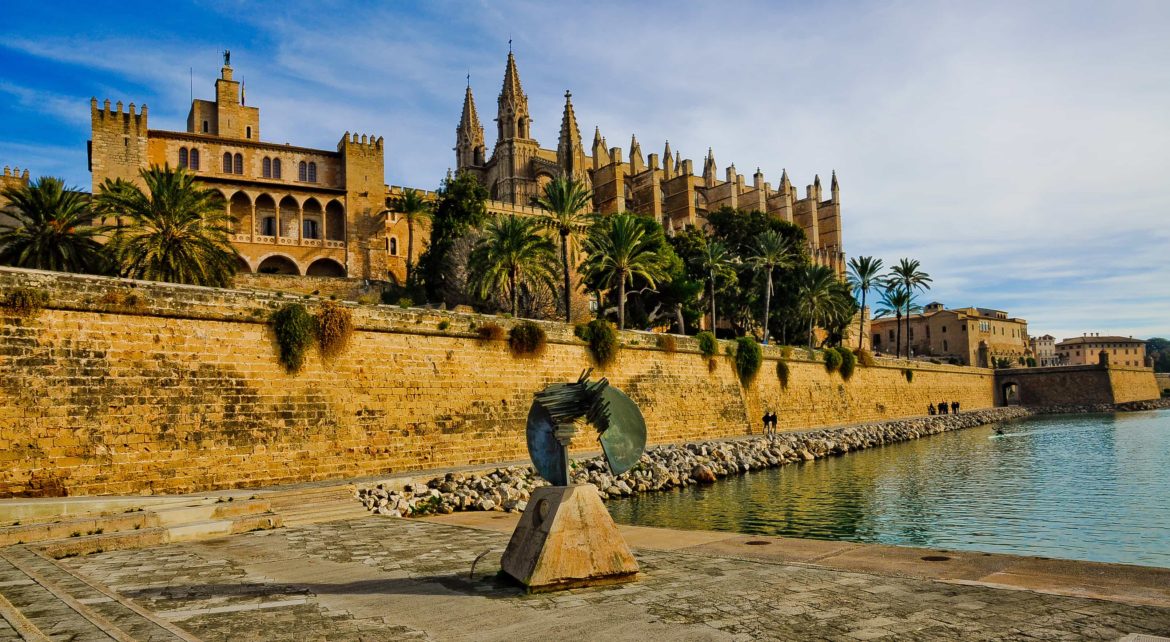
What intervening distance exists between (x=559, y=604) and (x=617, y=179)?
6990cm

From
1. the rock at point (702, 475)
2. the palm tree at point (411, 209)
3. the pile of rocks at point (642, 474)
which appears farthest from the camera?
the palm tree at point (411, 209)

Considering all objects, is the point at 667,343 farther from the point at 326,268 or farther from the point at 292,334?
the point at 326,268

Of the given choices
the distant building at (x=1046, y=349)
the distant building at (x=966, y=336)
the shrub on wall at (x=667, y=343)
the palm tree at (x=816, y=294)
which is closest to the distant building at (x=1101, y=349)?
the distant building at (x=1046, y=349)

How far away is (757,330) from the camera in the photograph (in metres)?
61.0

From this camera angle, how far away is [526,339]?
74.2 feet

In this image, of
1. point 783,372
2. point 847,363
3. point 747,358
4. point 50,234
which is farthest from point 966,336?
point 50,234

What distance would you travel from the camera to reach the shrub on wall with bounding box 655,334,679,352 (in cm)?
2823

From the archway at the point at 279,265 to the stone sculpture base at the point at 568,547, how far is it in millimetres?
43012

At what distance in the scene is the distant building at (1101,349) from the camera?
120062 mm

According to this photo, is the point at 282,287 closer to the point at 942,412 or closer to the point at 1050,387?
the point at 942,412

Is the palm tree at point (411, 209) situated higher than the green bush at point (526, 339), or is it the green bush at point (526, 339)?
the palm tree at point (411, 209)

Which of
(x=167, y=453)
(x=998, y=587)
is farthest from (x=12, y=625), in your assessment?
(x=167, y=453)

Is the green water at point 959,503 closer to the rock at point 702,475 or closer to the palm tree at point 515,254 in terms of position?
the rock at point 702,475

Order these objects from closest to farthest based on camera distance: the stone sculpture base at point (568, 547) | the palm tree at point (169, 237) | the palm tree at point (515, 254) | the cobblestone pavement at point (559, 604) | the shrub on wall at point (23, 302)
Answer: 1. the cobblestone pavement at point (559, 604)
2. the stone sculpture base at point (568, 547)
3. the shrub on wall at point (23, 302)
4. the palm tree at point (169, 237)
5. the palm tree at point (515, 254)
